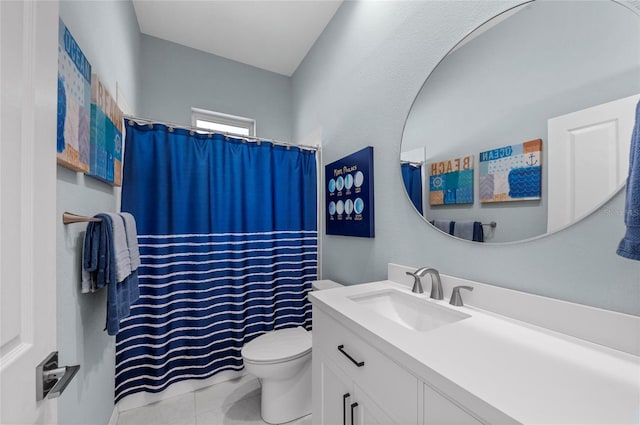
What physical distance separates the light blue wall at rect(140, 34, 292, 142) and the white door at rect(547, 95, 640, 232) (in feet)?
7.80

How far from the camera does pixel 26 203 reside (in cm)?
47

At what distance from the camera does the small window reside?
249 centimetres

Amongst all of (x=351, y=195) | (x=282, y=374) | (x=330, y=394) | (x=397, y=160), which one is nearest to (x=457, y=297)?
(x=330, y=394)

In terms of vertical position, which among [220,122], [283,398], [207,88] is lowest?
[283,398]

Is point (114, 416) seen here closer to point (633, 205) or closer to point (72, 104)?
point (72, 104)

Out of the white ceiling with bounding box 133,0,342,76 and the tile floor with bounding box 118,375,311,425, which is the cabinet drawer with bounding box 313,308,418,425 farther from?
the white ceiling with bounding box 133,0,342,76

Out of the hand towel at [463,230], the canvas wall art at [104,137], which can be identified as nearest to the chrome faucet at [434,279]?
the hand towel at [463,230]

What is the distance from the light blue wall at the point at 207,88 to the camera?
226cm

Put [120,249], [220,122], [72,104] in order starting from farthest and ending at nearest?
[220,122] < [120,249] < [72,104]

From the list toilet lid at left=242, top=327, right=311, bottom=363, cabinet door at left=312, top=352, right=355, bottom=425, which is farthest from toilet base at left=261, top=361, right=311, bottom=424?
cabinet door at left=312, top=352, right=355, bottom=425

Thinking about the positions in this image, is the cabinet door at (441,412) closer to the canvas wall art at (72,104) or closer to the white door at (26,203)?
the white door at (26,203)

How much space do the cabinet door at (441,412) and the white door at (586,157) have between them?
2.08 ft

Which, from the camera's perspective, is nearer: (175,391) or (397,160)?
(397,160)

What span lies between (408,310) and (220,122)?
2.48 meters
